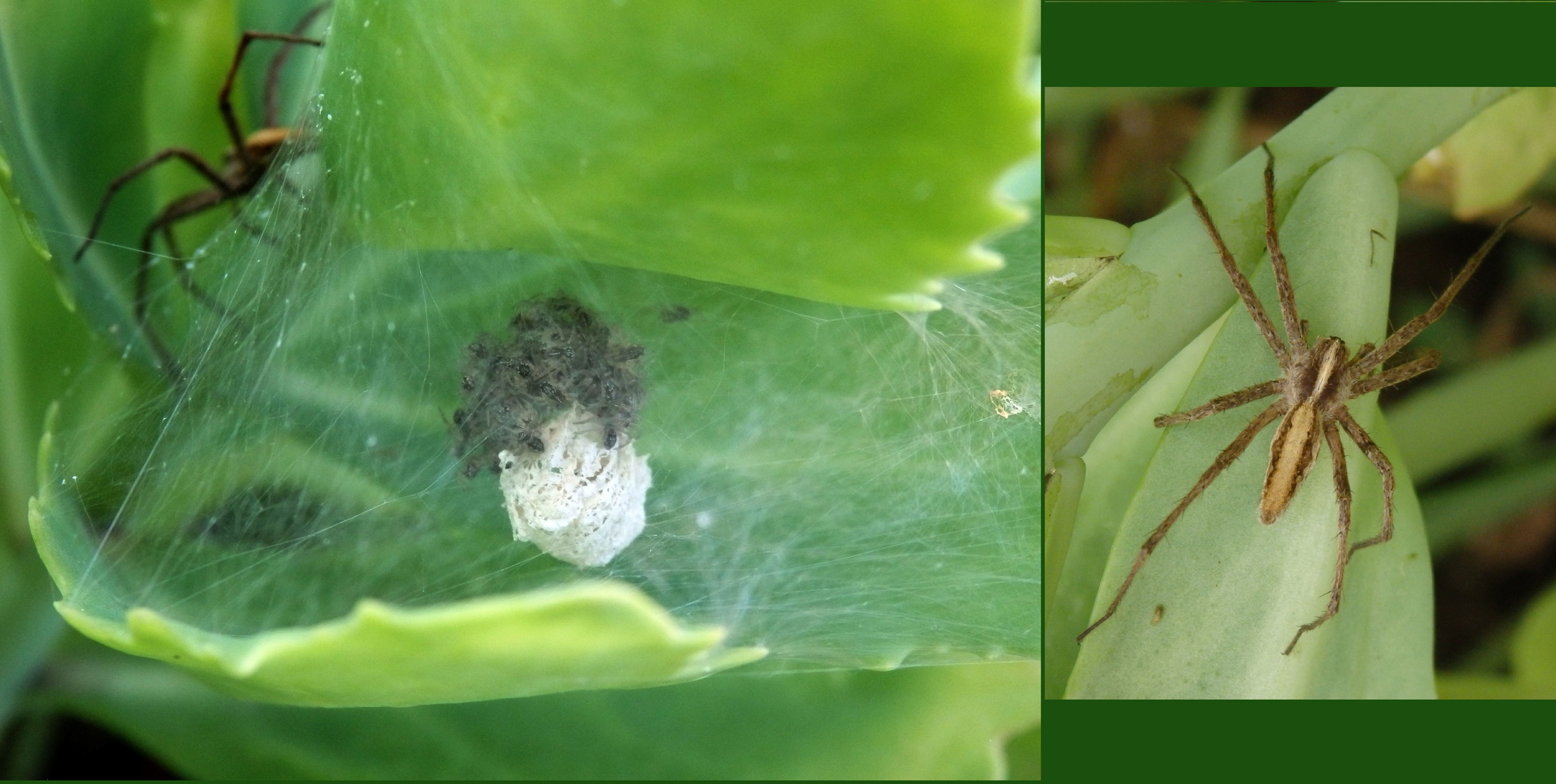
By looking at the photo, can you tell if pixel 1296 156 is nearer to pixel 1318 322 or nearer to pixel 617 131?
pixel 1318 322

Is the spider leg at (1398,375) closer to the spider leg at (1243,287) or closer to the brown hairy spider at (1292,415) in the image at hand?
the brown hairy spider at (1292,415)

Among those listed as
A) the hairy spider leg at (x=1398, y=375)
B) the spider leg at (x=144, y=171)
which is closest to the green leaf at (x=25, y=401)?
the spider leg at (x=144, y=171)

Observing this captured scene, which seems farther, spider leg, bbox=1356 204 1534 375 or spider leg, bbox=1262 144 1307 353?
spider leg, bbox=1356 204 1534 375

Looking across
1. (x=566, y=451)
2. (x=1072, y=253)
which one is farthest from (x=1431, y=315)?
(x=566, y=451)

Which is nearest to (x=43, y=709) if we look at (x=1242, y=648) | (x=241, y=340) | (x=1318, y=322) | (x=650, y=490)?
(x=241, y=340)

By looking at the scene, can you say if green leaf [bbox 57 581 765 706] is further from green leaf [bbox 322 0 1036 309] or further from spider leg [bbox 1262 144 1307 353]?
spider leg [bbox 1262 144 1307 353]

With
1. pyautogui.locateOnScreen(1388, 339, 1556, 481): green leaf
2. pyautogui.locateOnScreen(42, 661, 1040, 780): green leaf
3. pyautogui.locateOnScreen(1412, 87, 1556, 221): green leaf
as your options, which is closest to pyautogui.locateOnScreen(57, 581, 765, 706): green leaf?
pyautogui.locateOnScreen(42, 661, 1040, 780): green leaf
